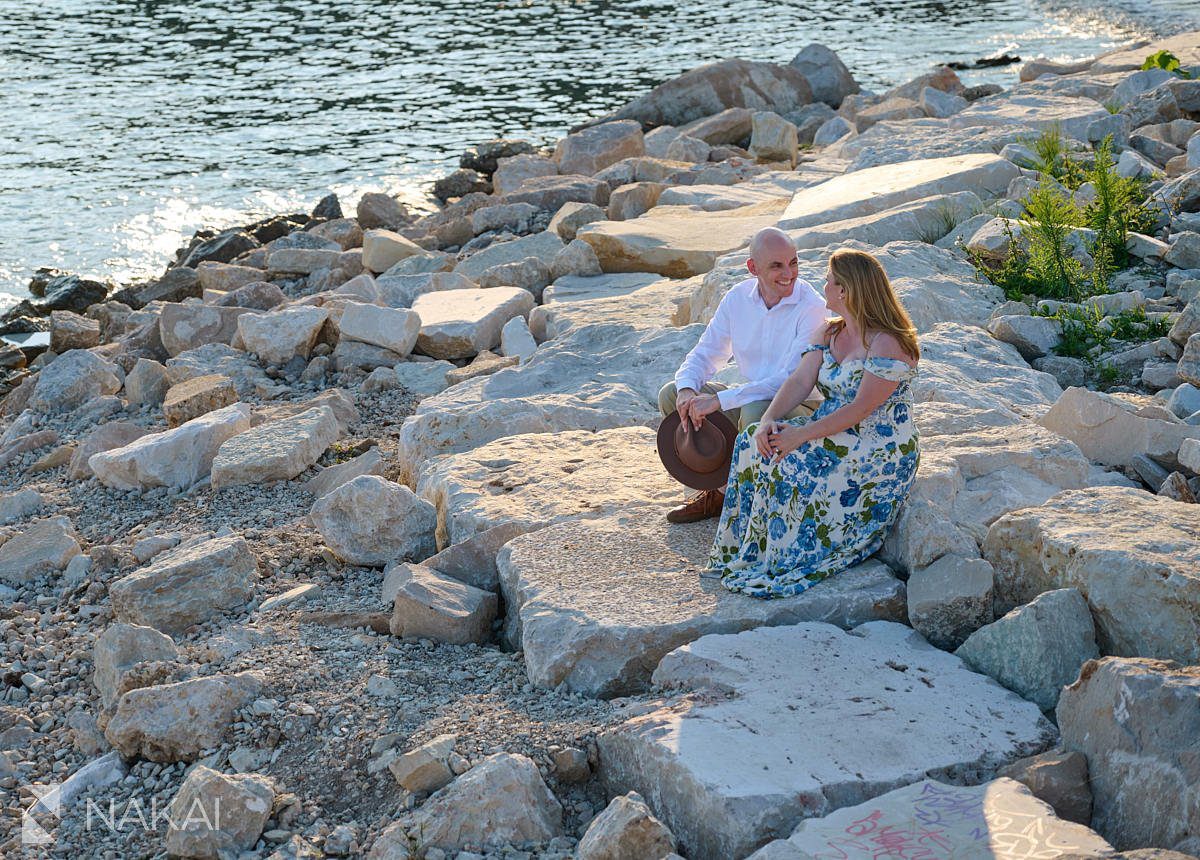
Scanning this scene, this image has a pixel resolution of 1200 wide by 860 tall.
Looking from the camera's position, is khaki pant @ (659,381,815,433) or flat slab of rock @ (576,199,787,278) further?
flat slab of rock @ (576,199,787,278)

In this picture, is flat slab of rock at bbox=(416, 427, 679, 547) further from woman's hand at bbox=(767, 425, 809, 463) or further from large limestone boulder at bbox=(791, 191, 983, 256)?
large limestone boulder at bbox=(791, 191, 983, 256)

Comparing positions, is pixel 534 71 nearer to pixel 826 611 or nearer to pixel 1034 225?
pixel 1034 225

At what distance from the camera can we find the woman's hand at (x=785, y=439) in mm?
4645

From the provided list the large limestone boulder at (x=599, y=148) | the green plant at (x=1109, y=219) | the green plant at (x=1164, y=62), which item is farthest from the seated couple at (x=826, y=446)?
the large limestone boulder at (x=599, y=148)

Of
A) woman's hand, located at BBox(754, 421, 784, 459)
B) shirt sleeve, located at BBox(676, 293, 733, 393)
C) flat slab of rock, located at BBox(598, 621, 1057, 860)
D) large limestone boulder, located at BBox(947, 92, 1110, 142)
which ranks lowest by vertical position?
flat slab of rock, located at BBox(598, 621, 1057, 860)

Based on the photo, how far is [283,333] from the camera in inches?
343

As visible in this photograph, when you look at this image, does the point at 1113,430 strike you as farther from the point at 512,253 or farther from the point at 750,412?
the point at 512,253

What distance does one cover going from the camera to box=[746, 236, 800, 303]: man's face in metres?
5.04

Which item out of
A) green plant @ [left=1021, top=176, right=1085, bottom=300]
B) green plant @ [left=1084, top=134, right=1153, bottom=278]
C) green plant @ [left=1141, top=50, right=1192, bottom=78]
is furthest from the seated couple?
green plant @ [left=1141, top=50, right=1192, bottom=78]

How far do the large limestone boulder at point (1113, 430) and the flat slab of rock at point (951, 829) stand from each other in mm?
2451

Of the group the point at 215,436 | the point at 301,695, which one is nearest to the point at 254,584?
the point at 301,695

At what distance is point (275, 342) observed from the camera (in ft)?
28.5

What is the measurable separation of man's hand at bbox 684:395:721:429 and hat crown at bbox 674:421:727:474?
1.4 inches

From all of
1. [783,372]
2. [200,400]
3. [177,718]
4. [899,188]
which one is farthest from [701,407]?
[899,188]
